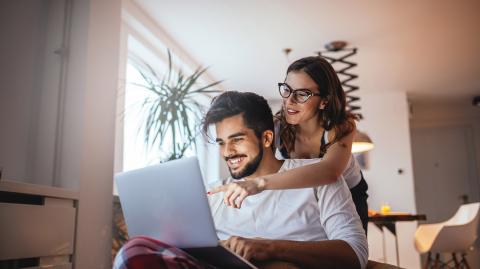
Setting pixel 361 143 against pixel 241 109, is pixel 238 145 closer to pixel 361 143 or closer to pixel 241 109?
pixel 241 109

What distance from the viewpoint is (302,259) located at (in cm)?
122

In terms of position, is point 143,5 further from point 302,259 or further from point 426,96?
point 426,96

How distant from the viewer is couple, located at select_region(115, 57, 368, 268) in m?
1.22

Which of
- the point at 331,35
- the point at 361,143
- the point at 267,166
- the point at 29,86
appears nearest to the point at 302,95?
the point at 267,166

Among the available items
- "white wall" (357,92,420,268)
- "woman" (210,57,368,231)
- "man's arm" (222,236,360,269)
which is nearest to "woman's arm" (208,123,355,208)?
"woman" (210,57,368,231)

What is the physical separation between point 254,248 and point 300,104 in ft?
2.55

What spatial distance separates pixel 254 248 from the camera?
1189mm

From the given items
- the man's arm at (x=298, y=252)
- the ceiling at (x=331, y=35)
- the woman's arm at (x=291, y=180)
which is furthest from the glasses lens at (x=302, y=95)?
the ceiling at (x=331, y=35)

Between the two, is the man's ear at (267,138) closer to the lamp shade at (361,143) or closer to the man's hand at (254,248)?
the man's hand at (254,248)

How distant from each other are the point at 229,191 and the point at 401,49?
4632mm

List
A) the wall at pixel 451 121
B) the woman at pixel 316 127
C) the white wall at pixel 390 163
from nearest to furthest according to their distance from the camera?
the woman at pixel 316 127 → the white wall at pixel 390 163 → the wall at pixel 451 121

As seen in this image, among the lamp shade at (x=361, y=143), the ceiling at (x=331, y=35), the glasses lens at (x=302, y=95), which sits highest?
the ceiling at (x=331, y=35)

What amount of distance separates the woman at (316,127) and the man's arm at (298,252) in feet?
0.80

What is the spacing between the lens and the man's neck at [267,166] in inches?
66.5
